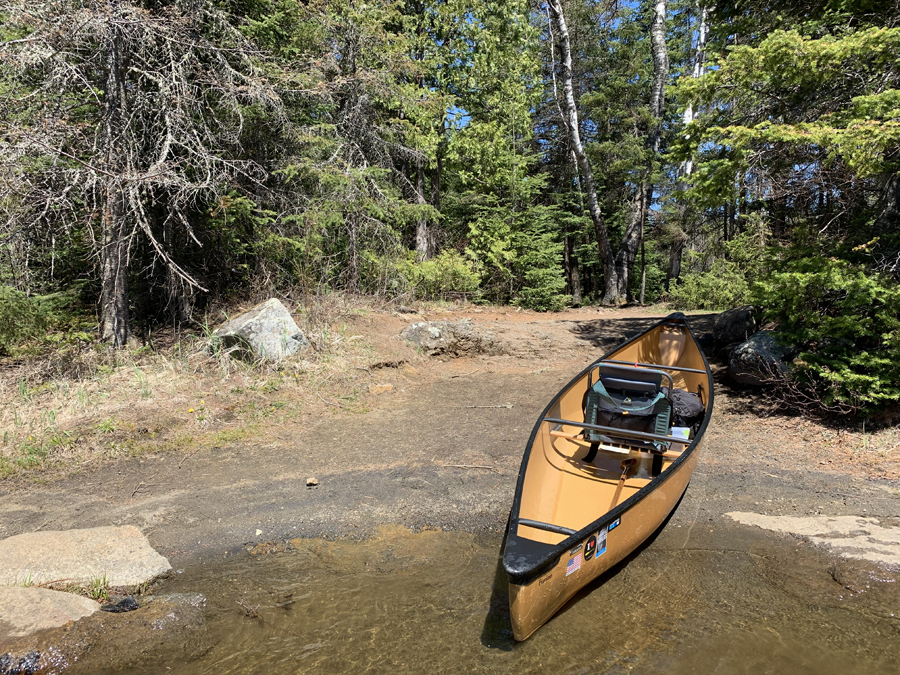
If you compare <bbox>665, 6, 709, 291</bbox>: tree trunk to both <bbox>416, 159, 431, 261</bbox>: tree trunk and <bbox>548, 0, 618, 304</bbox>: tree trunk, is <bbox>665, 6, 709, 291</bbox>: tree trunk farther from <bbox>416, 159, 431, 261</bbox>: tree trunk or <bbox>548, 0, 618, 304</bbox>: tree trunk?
<bbox>416, 159, 431, 261</bbox>: tree trunk

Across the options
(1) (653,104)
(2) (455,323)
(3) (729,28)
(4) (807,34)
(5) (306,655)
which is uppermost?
(1) (653,104)

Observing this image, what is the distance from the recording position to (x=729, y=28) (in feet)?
28.4

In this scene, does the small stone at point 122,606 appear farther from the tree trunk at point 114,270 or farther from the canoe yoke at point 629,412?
the tree trunk at point 114,270

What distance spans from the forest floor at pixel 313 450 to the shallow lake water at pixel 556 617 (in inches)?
20.8

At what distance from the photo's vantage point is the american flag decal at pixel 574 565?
3482mm

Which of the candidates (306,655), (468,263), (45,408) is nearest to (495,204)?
(468,263)

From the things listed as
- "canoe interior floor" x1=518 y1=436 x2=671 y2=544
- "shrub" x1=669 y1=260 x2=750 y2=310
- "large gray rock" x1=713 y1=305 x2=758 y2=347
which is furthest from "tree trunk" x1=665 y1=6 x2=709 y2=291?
"canoe interior floor" x1=518 y1=436 x2=671 y2=544

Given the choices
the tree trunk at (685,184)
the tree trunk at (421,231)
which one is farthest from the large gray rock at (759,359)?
the tree trunk at (685,184)

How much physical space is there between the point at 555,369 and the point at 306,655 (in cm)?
759

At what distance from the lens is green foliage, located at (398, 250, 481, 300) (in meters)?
14.6

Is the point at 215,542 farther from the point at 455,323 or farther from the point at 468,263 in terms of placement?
the point at 468,263

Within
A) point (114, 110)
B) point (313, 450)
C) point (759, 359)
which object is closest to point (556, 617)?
point (313, 450)

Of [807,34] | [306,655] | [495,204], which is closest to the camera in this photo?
[306,655]

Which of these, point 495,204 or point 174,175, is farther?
point 495,204
